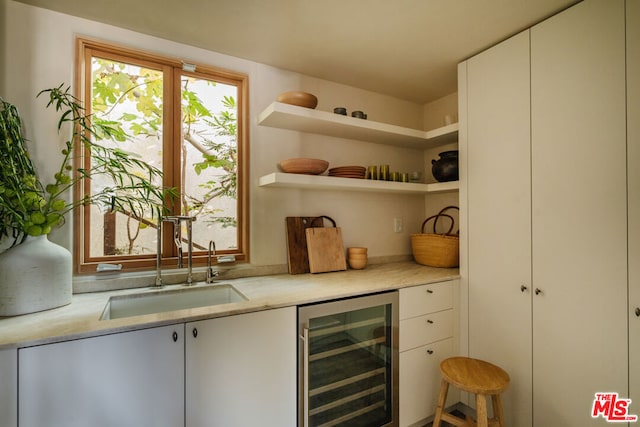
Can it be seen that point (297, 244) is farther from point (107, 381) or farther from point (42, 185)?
point (42, 185)

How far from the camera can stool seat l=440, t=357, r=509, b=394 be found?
1.34 metres

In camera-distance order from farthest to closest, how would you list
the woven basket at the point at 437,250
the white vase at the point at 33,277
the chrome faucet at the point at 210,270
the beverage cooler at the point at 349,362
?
the woven basket at the point at 437,250, the chrome faucet at the point at 210,270, the beverage cooler at the point at 349,362, the white vase at the point at 33,277

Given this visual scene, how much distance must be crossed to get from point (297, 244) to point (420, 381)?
1131mm

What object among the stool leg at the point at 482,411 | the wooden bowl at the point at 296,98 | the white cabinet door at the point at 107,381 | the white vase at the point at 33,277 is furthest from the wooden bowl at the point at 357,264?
the white vase at the point at 33,277

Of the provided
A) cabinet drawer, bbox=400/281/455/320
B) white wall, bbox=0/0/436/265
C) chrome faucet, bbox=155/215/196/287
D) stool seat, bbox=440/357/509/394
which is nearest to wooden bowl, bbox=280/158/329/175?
white wall, bbox=0/0/436/265

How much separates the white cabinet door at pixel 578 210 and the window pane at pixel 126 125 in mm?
2157

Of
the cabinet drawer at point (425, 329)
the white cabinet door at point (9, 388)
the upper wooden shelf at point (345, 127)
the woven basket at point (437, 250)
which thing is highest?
the upper wooden shelf at point (345, 127)

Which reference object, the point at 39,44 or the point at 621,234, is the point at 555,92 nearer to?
the point at 621,234

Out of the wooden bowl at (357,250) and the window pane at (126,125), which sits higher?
the window pane at (126,125)

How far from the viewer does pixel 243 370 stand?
1229 millimetres

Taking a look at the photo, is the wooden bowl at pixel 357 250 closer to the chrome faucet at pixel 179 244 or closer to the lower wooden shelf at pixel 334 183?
the lower wooden shelf at pixel 334 183

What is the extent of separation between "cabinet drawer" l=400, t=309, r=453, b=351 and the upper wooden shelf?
49.8 inches

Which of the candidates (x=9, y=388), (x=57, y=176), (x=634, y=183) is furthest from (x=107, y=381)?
(x=634, y=183)

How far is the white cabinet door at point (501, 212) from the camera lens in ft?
5.17
